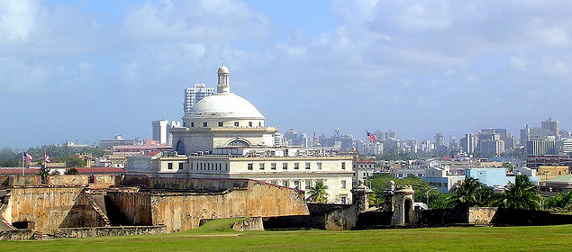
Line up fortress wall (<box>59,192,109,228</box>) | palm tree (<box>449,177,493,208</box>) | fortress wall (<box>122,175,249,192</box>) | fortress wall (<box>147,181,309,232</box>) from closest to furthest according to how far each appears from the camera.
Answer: fortress wall (<box>147,181,309,232</box>), fortress wall (<box>59,192,109,228</box>), fortress wall (<box>122,175,249,192</box>), palm tree (<box>449,177,493,208</box>)

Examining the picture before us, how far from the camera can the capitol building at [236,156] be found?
342 ft

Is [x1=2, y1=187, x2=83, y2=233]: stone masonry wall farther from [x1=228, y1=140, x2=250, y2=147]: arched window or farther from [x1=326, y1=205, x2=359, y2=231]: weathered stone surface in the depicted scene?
[x1=228, y1=140, x2=250, y2=147]: arched window

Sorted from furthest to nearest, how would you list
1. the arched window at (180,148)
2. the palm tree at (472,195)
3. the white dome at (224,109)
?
the arched window at (180,148)
the white dome at (224,109)
the palm tree at (472,195)

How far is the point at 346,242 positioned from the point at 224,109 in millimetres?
89648

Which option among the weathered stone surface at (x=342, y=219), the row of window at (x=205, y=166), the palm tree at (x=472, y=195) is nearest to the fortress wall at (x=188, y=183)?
the weathered stone surface at (x=342, y=219)

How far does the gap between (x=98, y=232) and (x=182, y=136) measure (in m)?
81.9

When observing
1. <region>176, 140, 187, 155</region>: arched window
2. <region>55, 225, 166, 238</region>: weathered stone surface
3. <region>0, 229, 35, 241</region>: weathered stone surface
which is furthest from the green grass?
<region>176, 140, 187, 155</region>: arched window

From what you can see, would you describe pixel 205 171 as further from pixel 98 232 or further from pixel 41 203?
pixel 98 232

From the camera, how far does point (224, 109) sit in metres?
120

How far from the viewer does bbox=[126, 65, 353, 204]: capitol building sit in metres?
104

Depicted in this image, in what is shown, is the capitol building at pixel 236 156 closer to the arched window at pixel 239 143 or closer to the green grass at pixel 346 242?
the arched window at pixel 239 143

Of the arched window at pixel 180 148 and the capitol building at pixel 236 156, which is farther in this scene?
the arched window at pixel 180 148

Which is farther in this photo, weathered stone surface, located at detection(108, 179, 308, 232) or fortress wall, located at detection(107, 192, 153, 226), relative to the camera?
fortress wall, located at detection(107, 192, 153, 226)

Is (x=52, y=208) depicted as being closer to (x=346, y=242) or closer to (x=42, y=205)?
(x=42, y=205)
